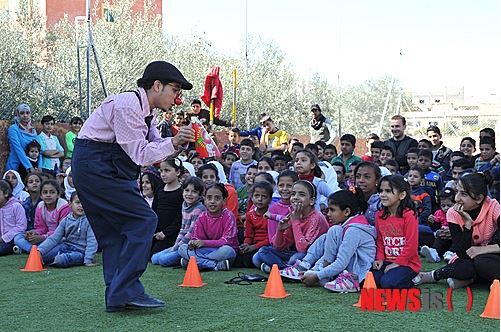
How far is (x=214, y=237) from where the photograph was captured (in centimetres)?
771

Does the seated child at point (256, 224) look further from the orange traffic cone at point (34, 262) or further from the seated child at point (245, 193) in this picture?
the orange traffic cone at point (34, 262)

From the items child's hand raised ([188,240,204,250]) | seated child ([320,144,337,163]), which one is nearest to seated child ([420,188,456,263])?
child's hand raised ([188,240,204,250])

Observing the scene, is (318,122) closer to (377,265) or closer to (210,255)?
(210,255)

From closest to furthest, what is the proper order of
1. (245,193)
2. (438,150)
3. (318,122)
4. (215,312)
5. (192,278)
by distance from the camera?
(215,312) → (192,278) → (245,193) → (438,150) → (318,122)

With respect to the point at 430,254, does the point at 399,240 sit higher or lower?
higher

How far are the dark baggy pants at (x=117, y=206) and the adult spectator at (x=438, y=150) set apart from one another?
6.33m

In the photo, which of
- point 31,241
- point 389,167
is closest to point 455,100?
point 389,167

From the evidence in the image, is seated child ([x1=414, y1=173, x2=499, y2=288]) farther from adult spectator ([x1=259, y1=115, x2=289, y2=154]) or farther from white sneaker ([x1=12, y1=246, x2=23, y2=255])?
adult spectator ([x1=259, y1=115, x2=289, y2=154])

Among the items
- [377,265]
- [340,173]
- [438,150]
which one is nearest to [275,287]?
[377,265]

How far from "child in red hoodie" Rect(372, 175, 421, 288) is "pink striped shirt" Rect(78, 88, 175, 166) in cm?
220

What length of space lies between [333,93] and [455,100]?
8332mm

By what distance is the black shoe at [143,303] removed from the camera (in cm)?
519

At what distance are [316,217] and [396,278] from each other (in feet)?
4.06

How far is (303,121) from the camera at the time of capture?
2633cm
